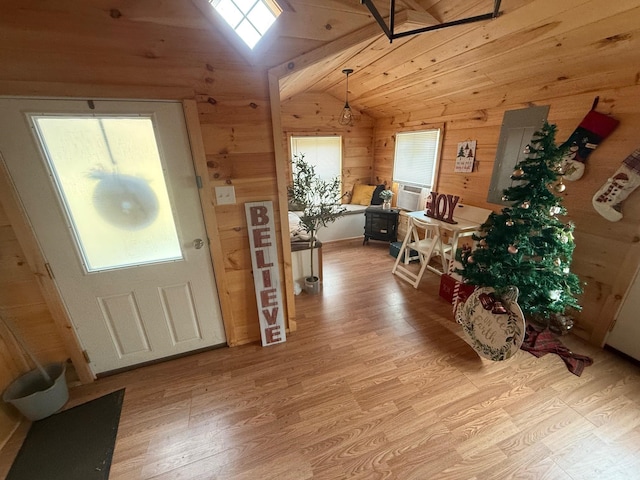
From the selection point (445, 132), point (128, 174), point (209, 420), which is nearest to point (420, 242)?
point (445, 132)

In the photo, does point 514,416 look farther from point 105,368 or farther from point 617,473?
point 105,368

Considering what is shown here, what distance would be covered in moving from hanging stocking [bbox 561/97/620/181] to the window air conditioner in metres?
1.80

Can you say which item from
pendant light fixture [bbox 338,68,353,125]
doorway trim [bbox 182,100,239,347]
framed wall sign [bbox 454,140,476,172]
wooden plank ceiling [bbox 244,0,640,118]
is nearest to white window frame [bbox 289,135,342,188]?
pendant light fixture [bbox 338,68,353,125]

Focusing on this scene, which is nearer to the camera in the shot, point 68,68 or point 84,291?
point 68,68

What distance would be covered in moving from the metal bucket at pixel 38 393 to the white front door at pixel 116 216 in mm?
207

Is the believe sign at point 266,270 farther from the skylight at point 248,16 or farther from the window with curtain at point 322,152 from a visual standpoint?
the window with curtain at point 322,152

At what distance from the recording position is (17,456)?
4.75ft

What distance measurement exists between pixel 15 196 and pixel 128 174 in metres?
0.55

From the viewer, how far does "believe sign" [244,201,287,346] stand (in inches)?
74.7

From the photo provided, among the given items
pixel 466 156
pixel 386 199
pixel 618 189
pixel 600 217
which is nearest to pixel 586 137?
pixel 618 189

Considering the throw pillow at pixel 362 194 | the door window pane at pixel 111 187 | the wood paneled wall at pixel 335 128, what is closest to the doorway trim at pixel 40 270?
the door window pane at pixel 111 187

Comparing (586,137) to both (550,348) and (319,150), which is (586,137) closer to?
(550,348)

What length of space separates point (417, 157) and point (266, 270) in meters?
3.04

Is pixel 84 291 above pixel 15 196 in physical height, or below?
below
